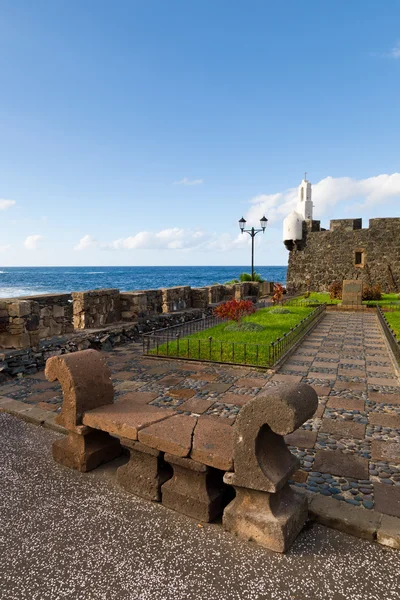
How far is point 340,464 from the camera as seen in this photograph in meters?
Result: 4.52

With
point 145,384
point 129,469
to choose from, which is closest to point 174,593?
point 129,469

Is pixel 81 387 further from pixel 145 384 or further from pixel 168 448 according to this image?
pixel 145 384

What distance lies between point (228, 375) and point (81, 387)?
442 centimetres

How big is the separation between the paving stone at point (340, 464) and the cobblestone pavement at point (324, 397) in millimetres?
11

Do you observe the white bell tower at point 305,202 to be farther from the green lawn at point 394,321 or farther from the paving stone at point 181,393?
the paving stone at point 181,393

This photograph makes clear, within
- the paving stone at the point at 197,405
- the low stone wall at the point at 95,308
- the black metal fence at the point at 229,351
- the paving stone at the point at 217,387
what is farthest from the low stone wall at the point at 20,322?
the paving stone at the point at 197,405

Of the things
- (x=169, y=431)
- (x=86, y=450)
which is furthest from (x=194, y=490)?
(x=86, y=450)

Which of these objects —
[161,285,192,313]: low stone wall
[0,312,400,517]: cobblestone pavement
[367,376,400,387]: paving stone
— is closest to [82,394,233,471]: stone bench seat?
[0,312,400,517]: cobblestone pavement

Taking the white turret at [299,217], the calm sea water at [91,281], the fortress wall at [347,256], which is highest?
the white turret at [299,217]

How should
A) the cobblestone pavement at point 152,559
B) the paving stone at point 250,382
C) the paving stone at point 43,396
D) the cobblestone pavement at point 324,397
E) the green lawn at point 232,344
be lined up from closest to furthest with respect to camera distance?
the cobblestone pavement at point 152,559, the cobblestone pavement at point 324,397, the paving stone at point 43,396, the paving stone at point 250,382, the green lawn at point 232,344

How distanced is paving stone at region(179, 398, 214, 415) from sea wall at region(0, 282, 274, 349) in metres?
4.41

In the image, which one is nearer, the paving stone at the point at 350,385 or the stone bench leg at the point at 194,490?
the stone bench leg at the point at 194,490

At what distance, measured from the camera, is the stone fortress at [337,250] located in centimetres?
2897

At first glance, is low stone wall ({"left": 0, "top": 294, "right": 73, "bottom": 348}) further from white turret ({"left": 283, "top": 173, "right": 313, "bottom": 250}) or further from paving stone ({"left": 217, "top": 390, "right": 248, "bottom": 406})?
white turret ({"left": 283, "top": 173, "right": 313, "bottom": 250})
